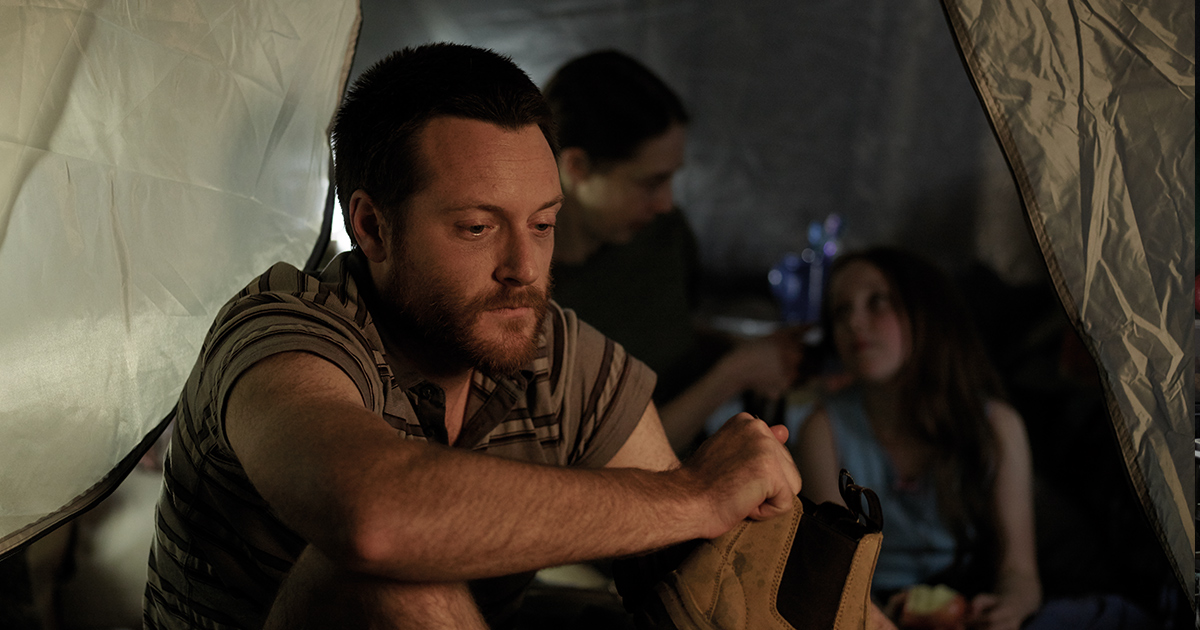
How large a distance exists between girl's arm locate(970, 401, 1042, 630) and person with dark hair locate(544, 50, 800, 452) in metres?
0.49

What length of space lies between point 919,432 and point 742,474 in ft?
4.01

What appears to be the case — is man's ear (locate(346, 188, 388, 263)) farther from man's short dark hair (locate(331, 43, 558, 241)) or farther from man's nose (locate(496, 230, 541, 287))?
man's nose (locate(496, 230, 541, 287))

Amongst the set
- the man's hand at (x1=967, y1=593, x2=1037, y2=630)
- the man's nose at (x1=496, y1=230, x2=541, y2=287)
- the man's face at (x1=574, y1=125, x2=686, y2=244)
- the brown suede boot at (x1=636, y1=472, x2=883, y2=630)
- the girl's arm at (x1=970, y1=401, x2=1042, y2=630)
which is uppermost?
the man's face at (x1=574, y1=125, x2=686, y2=244)

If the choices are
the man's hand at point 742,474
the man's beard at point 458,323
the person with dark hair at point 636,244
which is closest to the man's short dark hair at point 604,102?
the person with dark hair at point 636,244

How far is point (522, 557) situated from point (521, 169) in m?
0.40

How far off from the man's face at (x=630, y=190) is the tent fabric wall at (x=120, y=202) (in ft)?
2.91

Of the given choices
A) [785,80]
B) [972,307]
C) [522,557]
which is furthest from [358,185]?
[972,307]

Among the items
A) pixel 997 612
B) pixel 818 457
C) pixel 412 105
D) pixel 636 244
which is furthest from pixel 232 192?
pixel 997 612

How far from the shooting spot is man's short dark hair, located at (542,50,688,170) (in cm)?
177

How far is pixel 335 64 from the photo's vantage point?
1.05m

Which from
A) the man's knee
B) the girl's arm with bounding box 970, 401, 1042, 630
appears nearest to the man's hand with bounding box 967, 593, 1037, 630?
the girl's arm with bounding box 970, 401, 1042, 630

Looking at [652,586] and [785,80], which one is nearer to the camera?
[652,586]

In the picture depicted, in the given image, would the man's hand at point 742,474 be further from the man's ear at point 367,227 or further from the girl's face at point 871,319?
the girl's face at point 871,319

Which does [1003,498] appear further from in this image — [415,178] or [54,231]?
[54,231]
